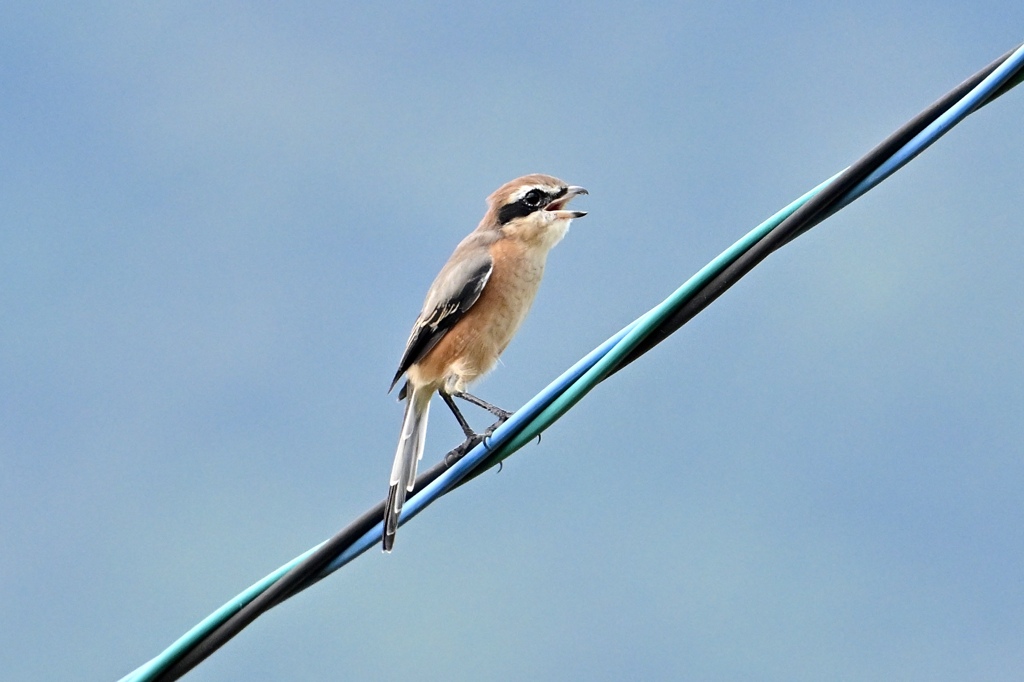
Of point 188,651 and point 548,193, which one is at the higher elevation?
point 548,193

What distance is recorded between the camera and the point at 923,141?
348 cm

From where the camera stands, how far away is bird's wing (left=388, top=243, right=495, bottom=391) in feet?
20.6

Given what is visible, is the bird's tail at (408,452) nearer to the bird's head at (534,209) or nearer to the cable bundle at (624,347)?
the cable bundle at (624,347)

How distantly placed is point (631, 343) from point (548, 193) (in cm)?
316

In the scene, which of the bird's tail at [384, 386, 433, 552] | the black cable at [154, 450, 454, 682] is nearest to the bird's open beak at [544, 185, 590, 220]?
the bird's tail at [384, 386, 433, 552]

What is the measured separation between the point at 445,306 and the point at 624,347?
274 centimetres

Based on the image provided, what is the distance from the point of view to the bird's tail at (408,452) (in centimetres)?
396

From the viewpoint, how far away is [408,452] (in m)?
5.56

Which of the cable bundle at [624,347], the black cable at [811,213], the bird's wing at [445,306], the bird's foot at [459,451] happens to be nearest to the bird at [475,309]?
the bird's wing at [445,306]

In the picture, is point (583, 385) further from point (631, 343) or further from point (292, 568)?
point (292, 568)

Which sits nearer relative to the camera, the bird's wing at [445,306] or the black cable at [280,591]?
the black cable at [280,591]

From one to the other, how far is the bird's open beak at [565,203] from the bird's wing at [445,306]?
1.56 feet

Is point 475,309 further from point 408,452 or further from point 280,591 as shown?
point 280,591

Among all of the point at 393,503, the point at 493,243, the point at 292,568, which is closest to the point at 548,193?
the point at 493,243
